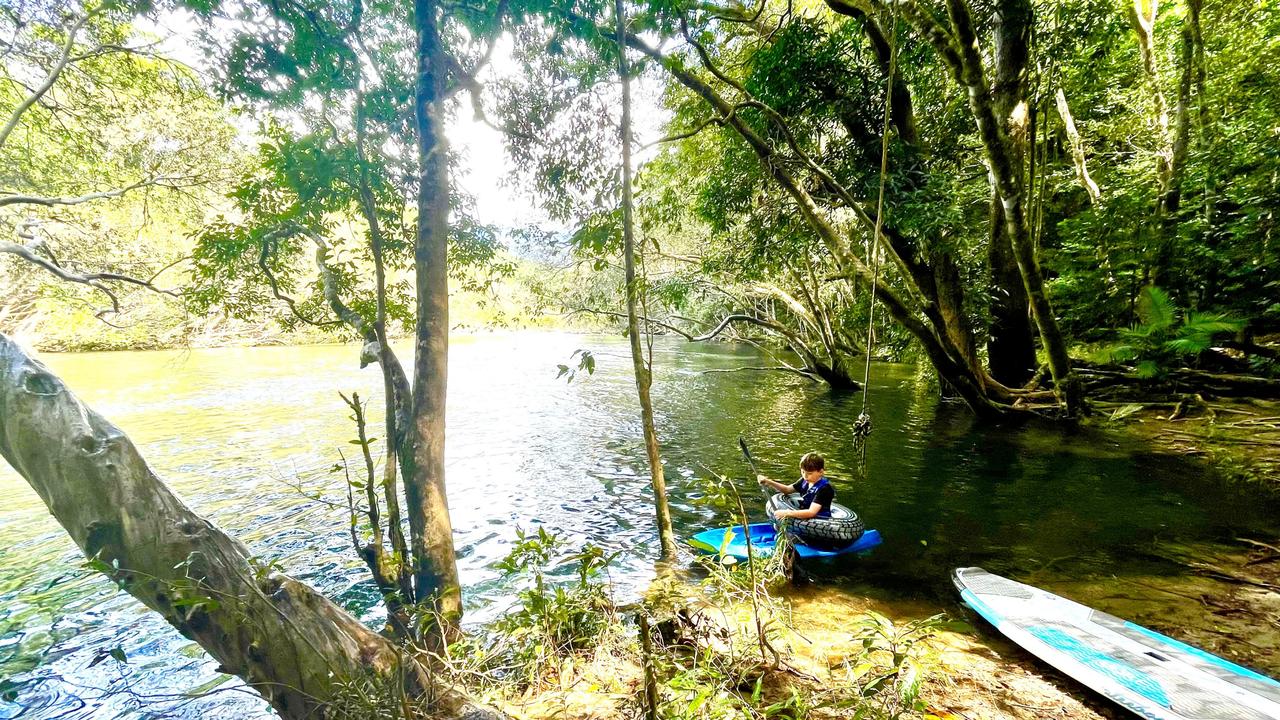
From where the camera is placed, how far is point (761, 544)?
20.7 feet

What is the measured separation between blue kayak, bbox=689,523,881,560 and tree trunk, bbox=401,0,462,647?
3.19 meters

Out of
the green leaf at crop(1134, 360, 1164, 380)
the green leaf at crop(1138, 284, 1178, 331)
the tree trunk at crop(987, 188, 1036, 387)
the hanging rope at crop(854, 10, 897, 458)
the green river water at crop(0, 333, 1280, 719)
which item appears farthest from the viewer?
the tree trunk at crop(987, 188, 1036, 387)

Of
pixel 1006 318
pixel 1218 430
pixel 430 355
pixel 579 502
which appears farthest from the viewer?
pixel 1006 318

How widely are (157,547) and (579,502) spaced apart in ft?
21.9

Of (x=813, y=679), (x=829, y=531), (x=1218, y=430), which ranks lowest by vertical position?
(x=829, y=531)

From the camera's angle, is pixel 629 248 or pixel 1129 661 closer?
pixel 1129 661

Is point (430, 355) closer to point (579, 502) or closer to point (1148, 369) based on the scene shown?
point (579, 502)

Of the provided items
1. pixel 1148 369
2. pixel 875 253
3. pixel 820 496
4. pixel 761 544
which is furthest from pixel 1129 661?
pixel 1148 369

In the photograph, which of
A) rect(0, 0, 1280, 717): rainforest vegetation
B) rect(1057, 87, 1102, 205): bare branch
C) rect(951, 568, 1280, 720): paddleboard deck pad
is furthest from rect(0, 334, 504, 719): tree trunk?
rect(1057, 87, 1102, 205): bare branch

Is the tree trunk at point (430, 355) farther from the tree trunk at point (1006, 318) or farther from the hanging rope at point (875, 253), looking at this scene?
the tree trunk at point (1006, 318)

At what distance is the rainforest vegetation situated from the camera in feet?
8.11

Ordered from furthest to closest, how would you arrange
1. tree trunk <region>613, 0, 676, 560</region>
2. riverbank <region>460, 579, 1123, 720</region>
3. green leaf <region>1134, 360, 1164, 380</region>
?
green leaf <region>1134, 360, 1164, 380</region>, tree trunk <region>613, 0, 676, 560</region>, riverbank <region>460, 579, 1123, 720</region>

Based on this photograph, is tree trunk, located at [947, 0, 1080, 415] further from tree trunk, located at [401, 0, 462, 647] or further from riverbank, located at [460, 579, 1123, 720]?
tree trunk, located at [401, 0, 462, 647]

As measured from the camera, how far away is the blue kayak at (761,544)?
592 cm
